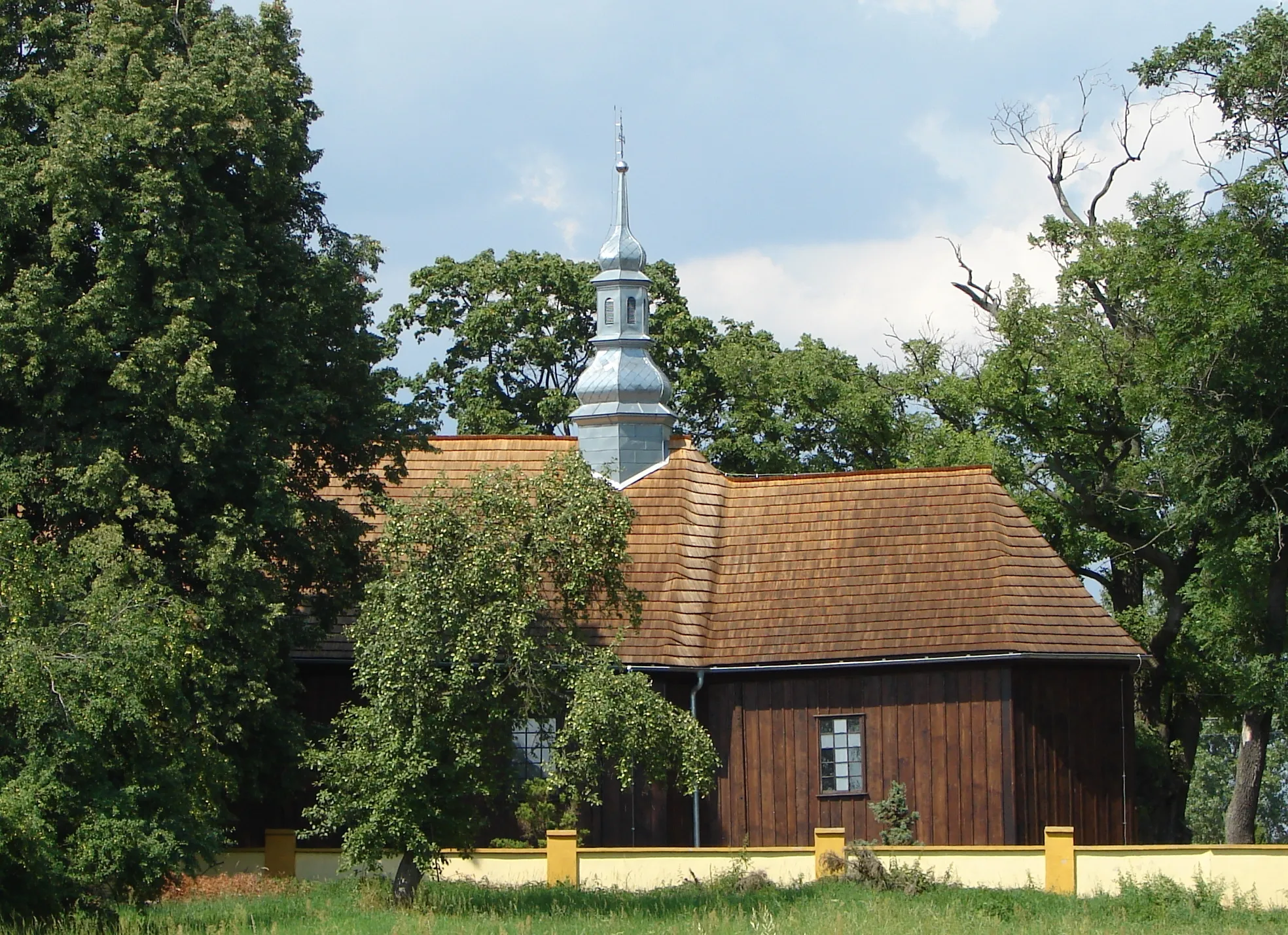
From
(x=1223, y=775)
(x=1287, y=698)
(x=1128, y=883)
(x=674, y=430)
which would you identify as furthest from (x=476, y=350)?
(x=1223, y=775)

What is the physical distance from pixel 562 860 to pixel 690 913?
401 cm

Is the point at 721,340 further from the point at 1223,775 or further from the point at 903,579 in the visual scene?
the point at 1223,775

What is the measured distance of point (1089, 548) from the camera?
1298 inches

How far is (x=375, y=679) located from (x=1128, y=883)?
9.06 m

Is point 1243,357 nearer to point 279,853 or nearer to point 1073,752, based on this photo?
point 1073,752

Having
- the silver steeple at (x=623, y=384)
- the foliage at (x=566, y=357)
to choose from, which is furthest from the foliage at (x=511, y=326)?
the silver steeple at (x=623, y=384)

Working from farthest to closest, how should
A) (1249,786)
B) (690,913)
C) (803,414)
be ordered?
(803,414) < (1249,786) < (690,913)

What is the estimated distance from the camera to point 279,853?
24672mm

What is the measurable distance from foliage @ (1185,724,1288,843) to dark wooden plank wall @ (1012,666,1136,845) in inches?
1734

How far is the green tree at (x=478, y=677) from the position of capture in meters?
20.4

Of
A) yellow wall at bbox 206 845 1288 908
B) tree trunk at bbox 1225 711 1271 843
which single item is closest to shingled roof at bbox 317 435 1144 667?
yellow wall at bbox 206 845 1288 908

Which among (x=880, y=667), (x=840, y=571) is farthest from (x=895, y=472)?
(x=880, y=667)

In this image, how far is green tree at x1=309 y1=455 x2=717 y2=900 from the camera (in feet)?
66.9

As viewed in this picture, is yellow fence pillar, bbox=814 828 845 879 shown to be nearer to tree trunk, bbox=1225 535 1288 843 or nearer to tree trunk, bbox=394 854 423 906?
tree trunk, bbox=394 854 423 906
